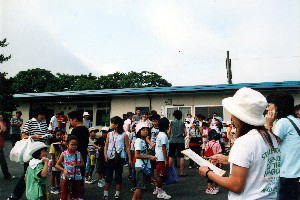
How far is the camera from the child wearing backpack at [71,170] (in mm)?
6168

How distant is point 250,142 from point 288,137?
1.92 m

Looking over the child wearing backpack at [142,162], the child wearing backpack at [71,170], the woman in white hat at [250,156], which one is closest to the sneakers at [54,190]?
the child wearing backpack at [71,170]

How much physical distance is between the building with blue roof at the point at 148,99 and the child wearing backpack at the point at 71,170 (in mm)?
11334

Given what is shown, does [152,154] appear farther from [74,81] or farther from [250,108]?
[74,81]

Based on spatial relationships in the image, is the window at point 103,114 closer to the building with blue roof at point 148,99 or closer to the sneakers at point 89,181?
the building with blue roof at point 148,99

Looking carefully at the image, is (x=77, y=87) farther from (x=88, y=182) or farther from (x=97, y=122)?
(x=88, y=182)

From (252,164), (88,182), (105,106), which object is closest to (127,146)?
(88,182)

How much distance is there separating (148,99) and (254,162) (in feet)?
54.2

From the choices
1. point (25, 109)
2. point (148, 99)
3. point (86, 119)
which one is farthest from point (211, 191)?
point (25, 109)

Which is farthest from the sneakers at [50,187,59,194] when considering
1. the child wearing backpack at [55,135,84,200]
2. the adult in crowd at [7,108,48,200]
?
the child wearing backpack at [55,135,84,200]

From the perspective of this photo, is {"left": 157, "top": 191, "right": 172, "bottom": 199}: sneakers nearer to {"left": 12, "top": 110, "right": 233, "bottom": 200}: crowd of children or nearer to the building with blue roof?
{"left": 12, "top": 110, "right": 233, "bottom": 200}: crowd of children

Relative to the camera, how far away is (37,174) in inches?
203

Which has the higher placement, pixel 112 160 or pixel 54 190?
pixel 112 160

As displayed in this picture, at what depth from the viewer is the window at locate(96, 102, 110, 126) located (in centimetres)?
2064
